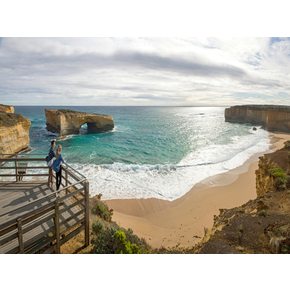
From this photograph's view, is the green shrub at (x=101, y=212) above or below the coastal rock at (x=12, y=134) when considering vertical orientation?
below

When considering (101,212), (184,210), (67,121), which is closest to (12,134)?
(67,121)

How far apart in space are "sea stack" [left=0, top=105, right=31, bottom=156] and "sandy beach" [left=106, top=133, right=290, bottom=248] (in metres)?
7.97

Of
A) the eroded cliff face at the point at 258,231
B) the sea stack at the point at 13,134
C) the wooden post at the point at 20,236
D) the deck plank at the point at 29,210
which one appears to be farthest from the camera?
the sea stack at the point at 13,134

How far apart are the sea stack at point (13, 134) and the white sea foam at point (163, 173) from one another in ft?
13.4

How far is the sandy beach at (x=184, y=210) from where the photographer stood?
695 cm

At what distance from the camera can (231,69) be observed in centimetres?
766

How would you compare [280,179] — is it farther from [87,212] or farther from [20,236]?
[20,236]

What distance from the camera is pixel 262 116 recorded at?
2461 cm

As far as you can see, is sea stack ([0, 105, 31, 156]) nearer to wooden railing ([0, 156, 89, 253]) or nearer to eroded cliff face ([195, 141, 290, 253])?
wooden railing ([0, 156, 89, 253])

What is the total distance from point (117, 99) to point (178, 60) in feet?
10.4

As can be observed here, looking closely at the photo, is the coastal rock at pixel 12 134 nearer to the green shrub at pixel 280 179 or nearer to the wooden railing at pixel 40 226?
the wooden railing at pixel 40 226

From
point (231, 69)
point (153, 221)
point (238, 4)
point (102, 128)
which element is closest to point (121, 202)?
point (153, 221)

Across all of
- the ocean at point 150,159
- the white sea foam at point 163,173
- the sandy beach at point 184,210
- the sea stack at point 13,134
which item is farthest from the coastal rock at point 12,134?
the sandy beach at point 184,210

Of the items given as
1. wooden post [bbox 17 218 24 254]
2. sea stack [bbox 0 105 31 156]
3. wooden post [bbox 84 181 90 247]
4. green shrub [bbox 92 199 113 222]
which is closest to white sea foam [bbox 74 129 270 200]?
green shrub [bbox 92 199 113 222]
